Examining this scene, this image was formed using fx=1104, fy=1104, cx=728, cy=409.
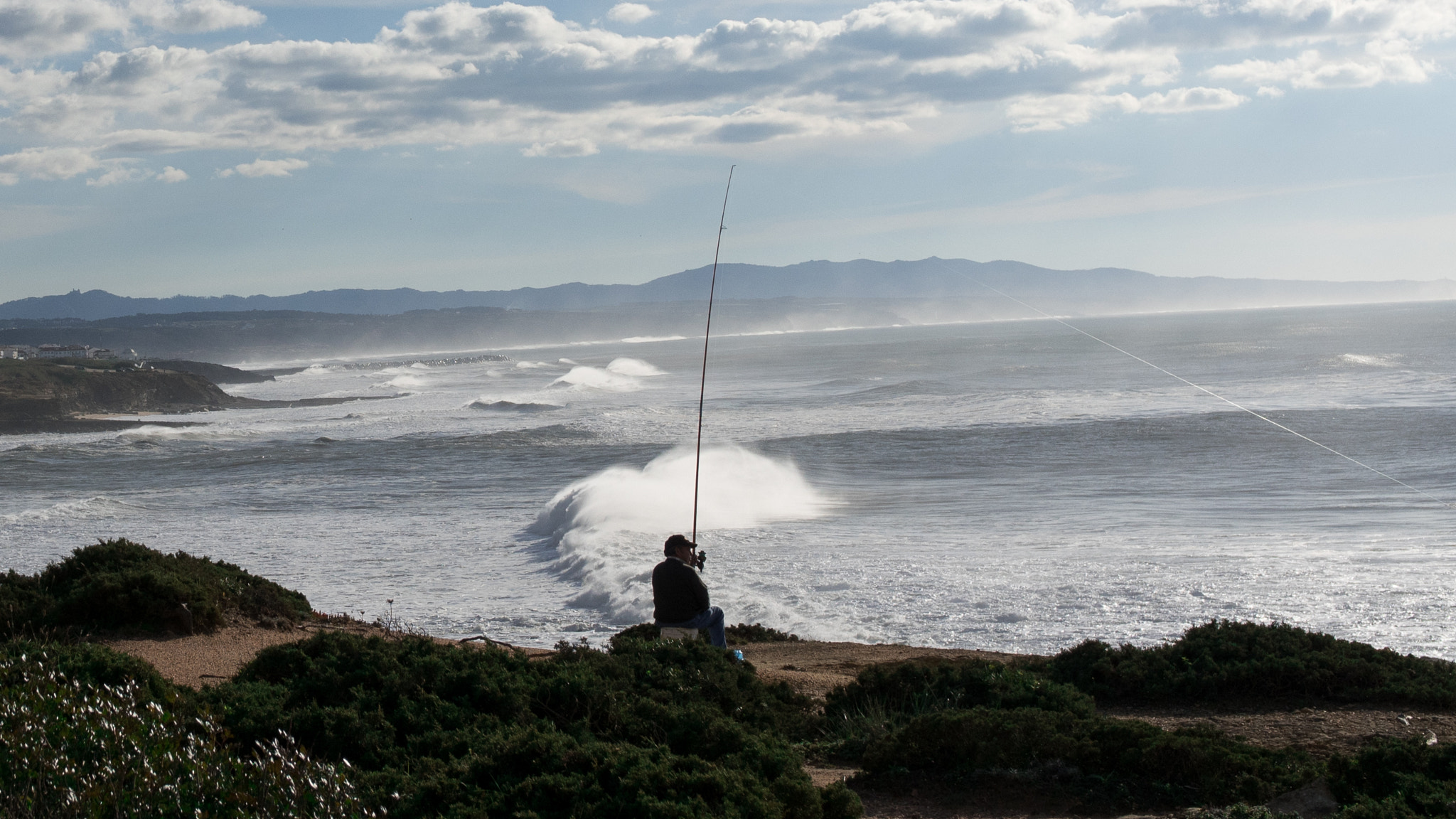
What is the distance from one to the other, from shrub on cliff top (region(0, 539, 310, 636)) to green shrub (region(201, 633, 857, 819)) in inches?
129

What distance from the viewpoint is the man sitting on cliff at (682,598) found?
7836mm

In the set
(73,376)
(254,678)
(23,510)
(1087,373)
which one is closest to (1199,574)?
(254,678)

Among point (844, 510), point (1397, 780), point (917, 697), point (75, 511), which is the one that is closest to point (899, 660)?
point (917, 697)

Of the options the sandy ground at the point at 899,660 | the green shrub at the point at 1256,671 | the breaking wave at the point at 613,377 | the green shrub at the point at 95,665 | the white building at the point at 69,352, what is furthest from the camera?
the white building at the point at 69,352

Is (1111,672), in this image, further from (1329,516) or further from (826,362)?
(826,362)

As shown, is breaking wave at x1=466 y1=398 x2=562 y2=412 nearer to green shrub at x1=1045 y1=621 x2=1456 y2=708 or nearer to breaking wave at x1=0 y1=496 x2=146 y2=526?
breaking wave at x1=0 y1=496 x2=146 y2=526

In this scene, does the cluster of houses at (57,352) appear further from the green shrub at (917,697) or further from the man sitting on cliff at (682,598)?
the green shrub at (917,697)

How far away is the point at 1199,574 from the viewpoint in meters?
13.2

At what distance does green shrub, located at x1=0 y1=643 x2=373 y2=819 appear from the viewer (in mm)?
3424

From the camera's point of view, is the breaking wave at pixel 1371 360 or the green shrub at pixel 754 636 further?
the breaking wave at pixel 1371 360

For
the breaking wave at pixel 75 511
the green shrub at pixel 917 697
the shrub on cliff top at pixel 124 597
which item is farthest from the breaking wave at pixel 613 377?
the green shrub at pixel 917 697

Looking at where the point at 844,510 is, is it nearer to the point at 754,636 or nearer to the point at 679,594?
the point at 754,636

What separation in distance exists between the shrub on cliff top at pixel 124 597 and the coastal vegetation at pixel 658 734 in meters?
1.01

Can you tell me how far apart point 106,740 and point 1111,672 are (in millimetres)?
5928
